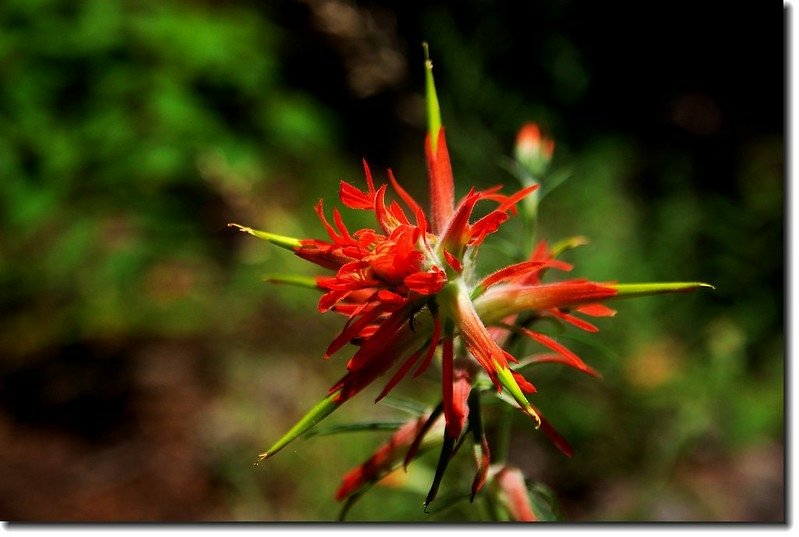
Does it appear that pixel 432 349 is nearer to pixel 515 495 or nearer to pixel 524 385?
pixel 524 385

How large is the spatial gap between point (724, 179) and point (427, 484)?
132 centimetres

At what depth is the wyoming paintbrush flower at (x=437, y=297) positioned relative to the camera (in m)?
0.59

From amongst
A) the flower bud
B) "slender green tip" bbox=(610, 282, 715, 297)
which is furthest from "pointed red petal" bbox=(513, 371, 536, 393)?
the flower bud

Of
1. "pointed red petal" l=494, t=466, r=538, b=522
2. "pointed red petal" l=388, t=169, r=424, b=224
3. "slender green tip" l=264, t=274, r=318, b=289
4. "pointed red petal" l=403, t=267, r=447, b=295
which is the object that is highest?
"pointed red petal" l=388, t=169, r=424, b=224

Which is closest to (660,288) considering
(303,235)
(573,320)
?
(573,320)

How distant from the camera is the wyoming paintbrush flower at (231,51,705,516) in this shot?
23.2 inches

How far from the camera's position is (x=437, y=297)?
2.06ft

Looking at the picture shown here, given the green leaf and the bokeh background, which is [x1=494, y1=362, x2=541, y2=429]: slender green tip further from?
the bokeh background

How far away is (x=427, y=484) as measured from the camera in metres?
1.16

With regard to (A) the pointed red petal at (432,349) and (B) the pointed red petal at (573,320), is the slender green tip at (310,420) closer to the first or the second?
(A) the pointed red petal at (432,349)

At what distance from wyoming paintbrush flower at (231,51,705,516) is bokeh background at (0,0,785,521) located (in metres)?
0.99

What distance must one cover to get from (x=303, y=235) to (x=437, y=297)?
157 centimetres

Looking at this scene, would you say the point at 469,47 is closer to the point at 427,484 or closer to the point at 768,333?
the point at 768,333

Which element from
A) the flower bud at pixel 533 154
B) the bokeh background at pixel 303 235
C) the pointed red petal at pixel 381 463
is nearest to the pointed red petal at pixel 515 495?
the pointed red petal at pixel 381 463
